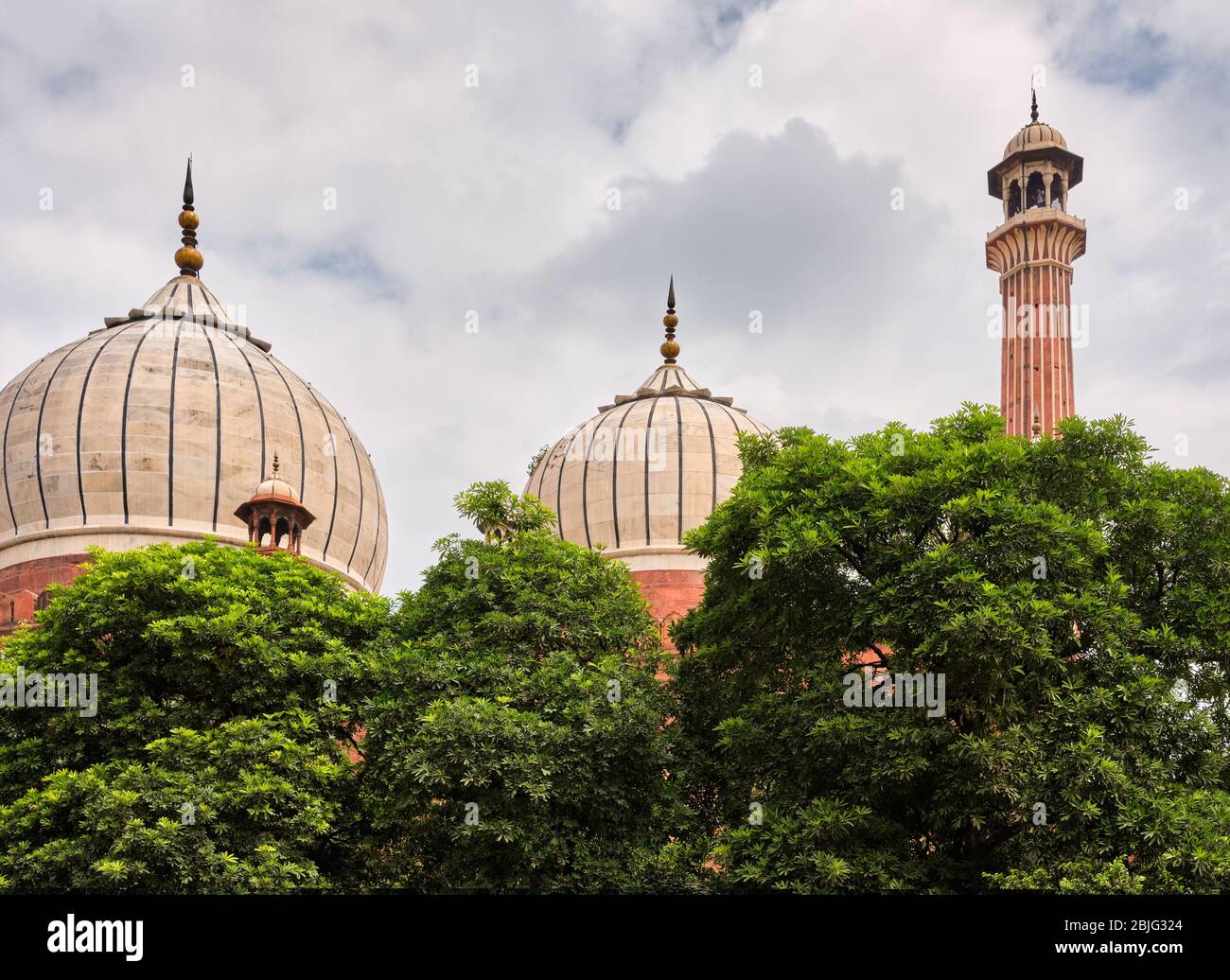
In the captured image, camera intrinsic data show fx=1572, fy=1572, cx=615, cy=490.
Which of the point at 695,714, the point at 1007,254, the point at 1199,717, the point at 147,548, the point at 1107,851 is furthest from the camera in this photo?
the point at 1007,254

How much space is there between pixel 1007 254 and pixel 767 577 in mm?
29179

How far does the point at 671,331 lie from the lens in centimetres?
2888

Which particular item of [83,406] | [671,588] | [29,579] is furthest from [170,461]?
[671,588]

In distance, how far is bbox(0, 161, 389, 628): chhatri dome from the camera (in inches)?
936

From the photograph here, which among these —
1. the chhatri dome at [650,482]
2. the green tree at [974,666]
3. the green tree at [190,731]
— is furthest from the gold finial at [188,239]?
the green tree at [974,666]

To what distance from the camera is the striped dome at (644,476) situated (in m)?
24.7

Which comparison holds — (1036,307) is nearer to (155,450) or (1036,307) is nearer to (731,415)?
(731,415)

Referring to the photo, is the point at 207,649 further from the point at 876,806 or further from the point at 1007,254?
the point at 1007,254

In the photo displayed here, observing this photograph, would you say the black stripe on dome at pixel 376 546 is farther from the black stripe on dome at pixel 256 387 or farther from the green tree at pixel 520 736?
the green tree at pixel 520 736

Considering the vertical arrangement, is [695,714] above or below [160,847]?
above

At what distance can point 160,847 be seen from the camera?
1372 cm

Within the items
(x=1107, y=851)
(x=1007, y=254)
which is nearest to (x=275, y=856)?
(x=1107, y=851)

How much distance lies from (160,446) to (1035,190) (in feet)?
87.6

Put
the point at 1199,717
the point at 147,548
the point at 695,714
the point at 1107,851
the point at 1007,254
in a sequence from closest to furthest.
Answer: the point at 1107,851 → the point at 1199,717 → the point at 695,714 → the point at 147,548 → the point at 1007,254
